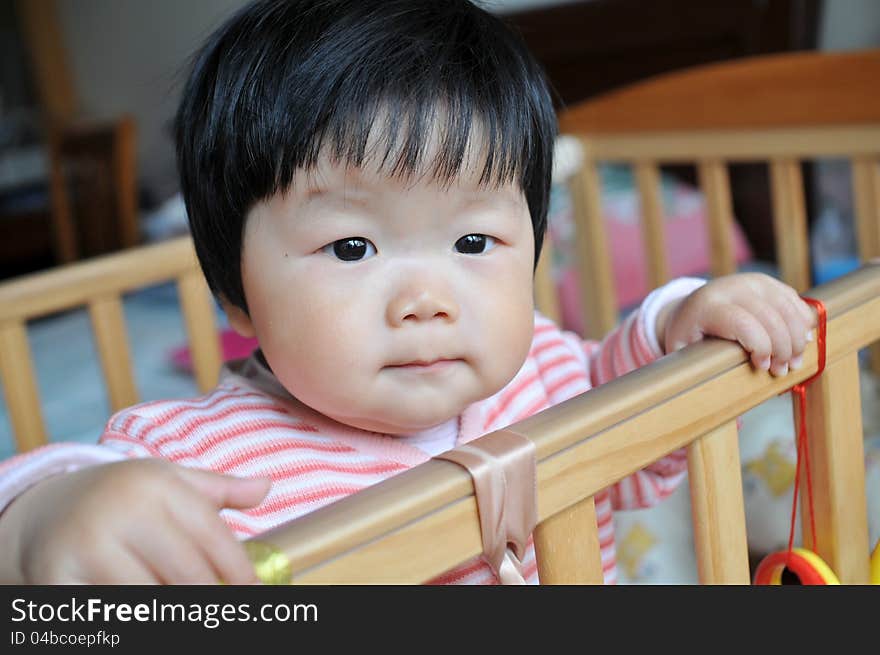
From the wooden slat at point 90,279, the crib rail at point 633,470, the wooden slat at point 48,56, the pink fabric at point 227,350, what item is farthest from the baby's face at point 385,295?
the wooden slat at point 48,56

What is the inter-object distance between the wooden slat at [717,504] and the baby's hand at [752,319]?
5 cm

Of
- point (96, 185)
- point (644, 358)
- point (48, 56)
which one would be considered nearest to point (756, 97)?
point (644, 358)

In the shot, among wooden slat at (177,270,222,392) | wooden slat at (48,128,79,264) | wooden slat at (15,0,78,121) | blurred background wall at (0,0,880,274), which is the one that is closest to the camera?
wooden slat at (177,270,222,392)

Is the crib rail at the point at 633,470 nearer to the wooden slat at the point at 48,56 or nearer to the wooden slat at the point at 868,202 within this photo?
the wooden slat at the point at 868,202

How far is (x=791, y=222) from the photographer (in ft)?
4.29

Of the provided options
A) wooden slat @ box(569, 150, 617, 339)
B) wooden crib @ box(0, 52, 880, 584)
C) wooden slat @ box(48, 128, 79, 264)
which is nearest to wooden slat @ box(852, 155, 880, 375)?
wooden slat @ box(569, 150, 617, 339)

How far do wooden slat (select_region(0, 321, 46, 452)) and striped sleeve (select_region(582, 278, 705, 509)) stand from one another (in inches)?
25.2

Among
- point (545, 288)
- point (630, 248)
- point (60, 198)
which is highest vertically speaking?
point (545, 288)

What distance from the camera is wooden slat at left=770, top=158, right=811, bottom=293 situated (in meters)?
1.31

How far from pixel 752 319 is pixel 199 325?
79 centimetres

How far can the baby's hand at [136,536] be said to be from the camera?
35cm

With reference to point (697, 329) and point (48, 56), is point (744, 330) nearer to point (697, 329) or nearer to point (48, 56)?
point (697, 329)

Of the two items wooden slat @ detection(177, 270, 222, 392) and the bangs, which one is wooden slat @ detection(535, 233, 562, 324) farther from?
the bangs
